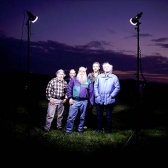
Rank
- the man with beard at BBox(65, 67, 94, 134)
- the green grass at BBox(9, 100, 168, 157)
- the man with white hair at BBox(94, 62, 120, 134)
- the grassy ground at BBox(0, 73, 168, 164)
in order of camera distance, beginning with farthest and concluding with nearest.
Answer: the man with white hair at BBox(94, 62, 120, 134), the man with beard at BBox(65, 67, 94, 134), the green grass at BBox(9, 100, 168, 157), the grassy ground at BBox(0, 73, 168, 164)

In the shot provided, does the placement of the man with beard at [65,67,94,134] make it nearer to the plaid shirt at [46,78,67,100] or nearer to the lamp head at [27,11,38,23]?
the plaid shirt at [46,78,67,100]

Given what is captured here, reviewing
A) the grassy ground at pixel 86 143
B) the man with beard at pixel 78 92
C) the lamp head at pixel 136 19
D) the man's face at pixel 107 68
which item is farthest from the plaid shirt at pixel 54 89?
the lamp head at pixel 136 19

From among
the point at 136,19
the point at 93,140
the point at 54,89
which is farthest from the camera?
the point at 54,89

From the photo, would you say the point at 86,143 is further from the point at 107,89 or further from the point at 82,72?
the point at 82,72

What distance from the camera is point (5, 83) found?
21859 mm

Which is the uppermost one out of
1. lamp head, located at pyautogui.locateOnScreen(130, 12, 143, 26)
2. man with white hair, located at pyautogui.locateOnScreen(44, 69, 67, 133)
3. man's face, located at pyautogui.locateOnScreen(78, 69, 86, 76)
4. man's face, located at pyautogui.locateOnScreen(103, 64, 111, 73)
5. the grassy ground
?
lamp head, located at pyautogui.locateOnScreen(130, 12, 143, 26)

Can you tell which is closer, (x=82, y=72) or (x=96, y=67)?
(x=82, y=72)

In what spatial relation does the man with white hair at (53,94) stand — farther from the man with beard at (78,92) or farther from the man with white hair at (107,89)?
the man with white hair at (107,89)

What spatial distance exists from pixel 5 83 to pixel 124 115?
12.5 metres

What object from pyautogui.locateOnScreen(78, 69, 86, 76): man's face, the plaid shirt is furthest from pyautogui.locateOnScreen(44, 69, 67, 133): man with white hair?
pyautogui.locateOnScreen(78, 69, 86, 76): man's face

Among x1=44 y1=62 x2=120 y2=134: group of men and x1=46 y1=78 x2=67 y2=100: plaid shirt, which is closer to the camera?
x1=44 y1=62 x2=120 y2=134: group of men

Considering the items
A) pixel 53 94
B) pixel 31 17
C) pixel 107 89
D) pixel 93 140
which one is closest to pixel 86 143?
pixel 93 140

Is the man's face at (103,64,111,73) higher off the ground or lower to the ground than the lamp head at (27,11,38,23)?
lower

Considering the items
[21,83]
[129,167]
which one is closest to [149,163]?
[129,167]
